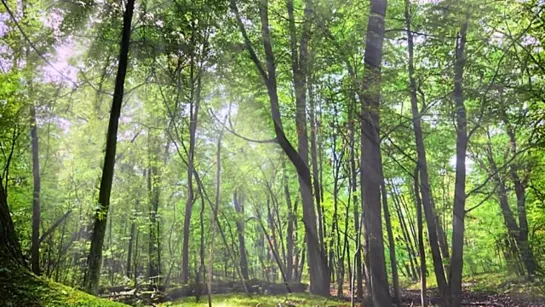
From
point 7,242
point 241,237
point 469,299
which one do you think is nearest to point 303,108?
point 469,299

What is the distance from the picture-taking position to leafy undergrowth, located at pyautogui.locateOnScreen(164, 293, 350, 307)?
714 cm

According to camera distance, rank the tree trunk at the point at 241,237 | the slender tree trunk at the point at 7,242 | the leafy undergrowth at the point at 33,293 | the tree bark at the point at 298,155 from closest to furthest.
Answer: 1. the leafy undergrowth at the point at 33,293
2. the slender tree trunk at the point at 7,242
3. the tree bark at the point at 298,155
4. the tree trunk at the point at 241,237

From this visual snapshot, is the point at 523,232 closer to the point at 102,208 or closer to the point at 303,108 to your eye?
the point at 303,108

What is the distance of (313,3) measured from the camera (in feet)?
23.0

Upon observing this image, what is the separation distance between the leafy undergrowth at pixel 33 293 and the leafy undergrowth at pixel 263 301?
555 centimetres

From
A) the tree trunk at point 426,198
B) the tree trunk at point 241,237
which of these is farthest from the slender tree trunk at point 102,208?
the tree trunk at point 241,237

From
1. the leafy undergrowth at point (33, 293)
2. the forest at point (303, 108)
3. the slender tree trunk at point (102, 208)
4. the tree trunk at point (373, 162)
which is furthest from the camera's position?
the forest at point (303, 108)

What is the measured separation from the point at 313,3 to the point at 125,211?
11.2m

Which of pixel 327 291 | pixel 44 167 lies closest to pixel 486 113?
pixel 327 291

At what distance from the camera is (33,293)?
166 cm

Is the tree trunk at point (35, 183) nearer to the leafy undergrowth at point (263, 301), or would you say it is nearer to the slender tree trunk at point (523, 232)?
the leafy undergrowth at point (263, 301)

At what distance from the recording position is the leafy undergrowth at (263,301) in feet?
23.4

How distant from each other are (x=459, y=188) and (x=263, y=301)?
4.76 m

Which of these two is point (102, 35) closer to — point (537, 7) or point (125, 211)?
point (537, 7)
